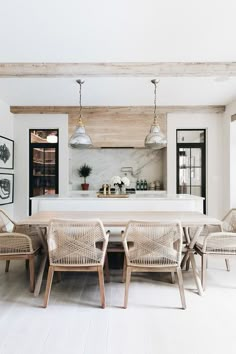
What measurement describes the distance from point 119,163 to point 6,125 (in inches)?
102

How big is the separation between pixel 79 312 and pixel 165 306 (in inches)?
30.3

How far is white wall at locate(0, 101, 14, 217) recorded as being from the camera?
6055 millimetres

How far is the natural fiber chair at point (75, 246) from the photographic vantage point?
107 inches

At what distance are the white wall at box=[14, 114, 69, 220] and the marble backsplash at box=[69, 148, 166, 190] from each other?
0.55m

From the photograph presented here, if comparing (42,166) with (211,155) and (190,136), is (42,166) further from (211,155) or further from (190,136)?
(211,155)

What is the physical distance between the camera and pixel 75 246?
2.75m

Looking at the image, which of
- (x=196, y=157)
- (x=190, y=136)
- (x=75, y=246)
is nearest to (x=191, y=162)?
(x=196, y=157)

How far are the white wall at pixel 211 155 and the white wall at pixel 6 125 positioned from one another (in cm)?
336

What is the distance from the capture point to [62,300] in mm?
2912

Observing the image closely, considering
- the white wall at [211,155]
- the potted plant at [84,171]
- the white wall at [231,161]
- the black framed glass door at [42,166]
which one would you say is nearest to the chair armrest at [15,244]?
the black framed glass door at [42,166]

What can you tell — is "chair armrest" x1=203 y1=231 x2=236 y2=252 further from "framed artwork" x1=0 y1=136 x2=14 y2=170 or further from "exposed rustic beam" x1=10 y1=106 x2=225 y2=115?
"framed artwork" x1=0 y1=136 x2=14 y2=170

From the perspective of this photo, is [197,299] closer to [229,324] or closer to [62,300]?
[229,324]

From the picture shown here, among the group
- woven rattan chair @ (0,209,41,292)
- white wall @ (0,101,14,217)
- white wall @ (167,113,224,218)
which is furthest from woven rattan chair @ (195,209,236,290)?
white wall @ (0,101,14,217)
